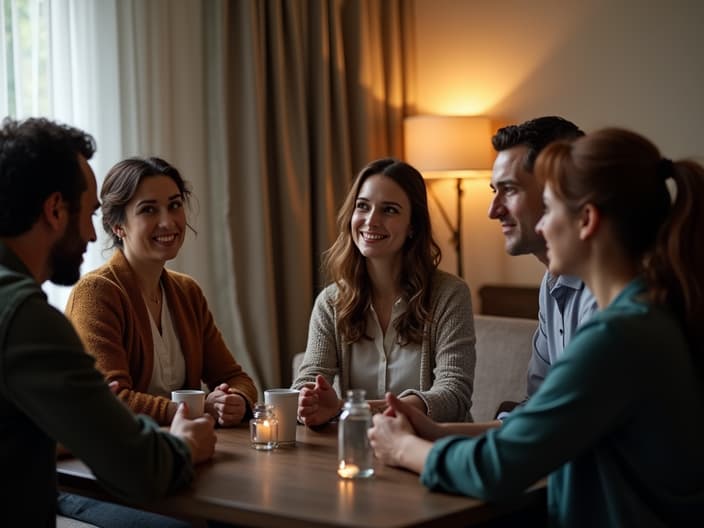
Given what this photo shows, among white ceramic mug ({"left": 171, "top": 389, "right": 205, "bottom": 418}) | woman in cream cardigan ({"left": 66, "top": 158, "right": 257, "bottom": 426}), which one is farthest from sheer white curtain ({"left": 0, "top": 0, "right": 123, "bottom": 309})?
white ceramic mug ({"left": 171, "top": 389, "right": 205, "bottom": 418})

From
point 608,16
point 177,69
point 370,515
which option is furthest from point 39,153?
point 608,16

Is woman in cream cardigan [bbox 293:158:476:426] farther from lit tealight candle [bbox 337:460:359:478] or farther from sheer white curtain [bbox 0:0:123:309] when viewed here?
sheer white curtain [bbox 0:0:123:309]

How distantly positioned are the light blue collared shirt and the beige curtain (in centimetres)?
178

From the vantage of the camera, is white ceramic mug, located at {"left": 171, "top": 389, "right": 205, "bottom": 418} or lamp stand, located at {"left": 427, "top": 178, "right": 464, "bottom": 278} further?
lamp stand, located at {"left": 427, "top": 178, "right": 464, "bottom": 278}

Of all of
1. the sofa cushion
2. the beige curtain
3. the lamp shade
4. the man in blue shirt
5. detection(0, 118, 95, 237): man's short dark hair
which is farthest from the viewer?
the lamp shade

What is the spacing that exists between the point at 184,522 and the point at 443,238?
2.89 m

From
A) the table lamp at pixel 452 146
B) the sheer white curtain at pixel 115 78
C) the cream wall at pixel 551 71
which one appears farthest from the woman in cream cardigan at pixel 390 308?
the cream wall at pixel 551 71

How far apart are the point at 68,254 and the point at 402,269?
1201 mm

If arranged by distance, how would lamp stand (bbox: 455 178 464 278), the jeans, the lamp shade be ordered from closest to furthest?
the jeans, the lamp shade, lamp stand (bbox: 455 178 464 278)

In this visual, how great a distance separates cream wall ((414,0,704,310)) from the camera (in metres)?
A: 4.02

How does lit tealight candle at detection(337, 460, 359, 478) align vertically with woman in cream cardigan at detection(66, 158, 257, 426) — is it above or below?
below

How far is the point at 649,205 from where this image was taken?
5.38ft

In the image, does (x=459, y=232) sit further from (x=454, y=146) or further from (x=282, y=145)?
(x=282, y=145)

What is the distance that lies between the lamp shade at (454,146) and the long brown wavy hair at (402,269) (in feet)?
4.82
